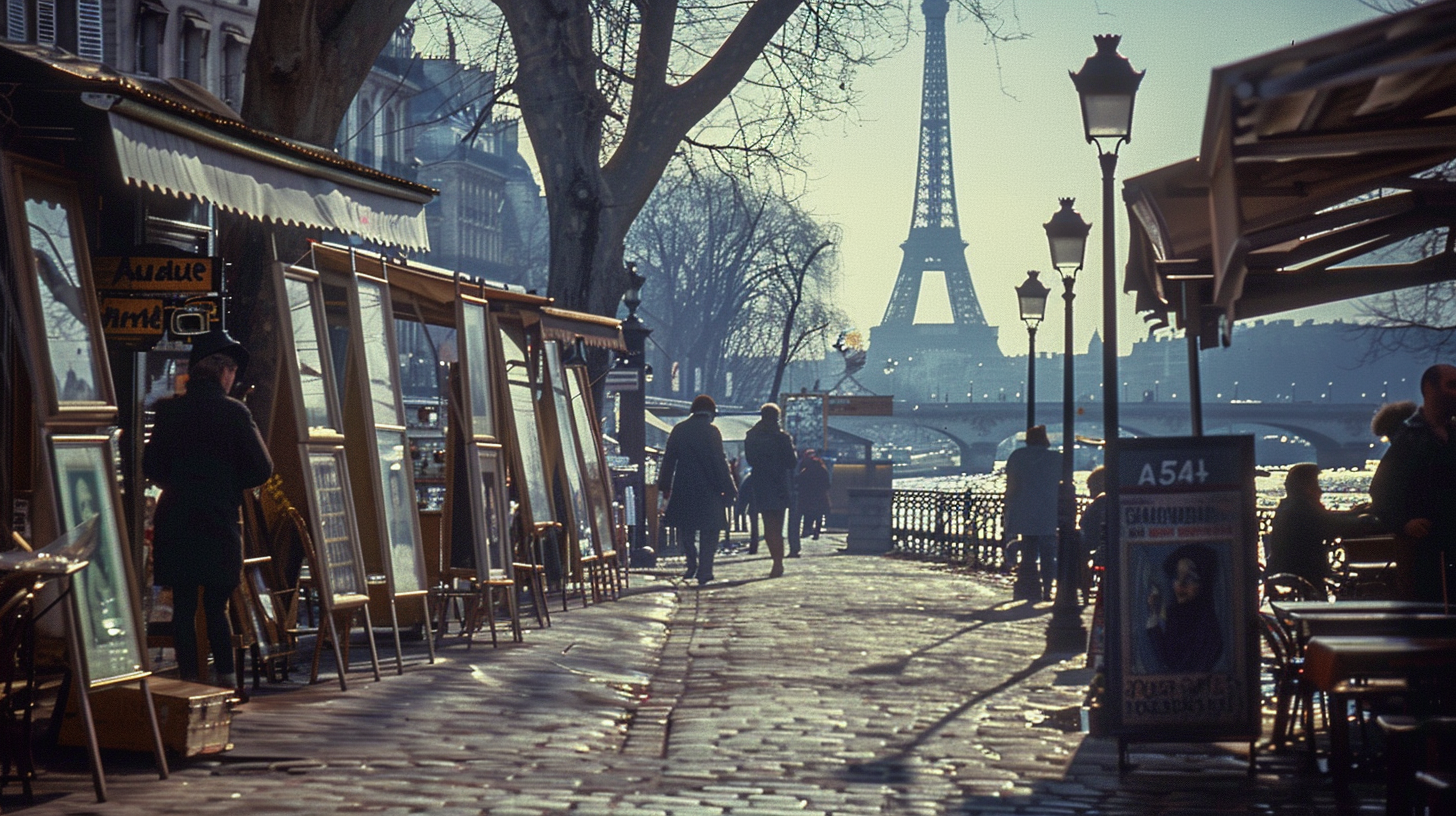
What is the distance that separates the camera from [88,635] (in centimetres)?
703

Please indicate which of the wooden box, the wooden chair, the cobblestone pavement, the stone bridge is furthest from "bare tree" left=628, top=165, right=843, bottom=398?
the wooden box

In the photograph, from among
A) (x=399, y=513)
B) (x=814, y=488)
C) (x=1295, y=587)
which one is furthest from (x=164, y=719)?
(x=814, y=488)

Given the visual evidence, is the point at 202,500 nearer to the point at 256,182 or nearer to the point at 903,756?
the point at 256,182

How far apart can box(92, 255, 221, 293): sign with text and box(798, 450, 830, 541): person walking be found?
2736cm

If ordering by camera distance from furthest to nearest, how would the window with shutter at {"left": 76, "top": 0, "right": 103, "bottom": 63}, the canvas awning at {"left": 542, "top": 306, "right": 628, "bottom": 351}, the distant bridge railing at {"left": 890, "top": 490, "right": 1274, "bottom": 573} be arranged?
1. the window with shutter at {"left": 76, "top": 0, "right": 103, "bottom": 63}
2. the distant bridge railing at {"left": 890, "top": 490, "right": 1274, "bottom": 573}
3. the canvas awning at {"left": 542, "top": 306, "right": 628, "bottom": 351}

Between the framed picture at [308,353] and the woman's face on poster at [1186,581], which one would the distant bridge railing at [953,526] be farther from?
the woman's face on poster at [1186,581]

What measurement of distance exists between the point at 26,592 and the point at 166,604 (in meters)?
3.00

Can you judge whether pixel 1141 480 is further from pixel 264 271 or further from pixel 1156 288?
pixel 264 271

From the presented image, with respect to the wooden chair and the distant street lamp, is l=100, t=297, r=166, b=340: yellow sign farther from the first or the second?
the distant street lamp

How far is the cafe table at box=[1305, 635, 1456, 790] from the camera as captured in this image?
20.8ft

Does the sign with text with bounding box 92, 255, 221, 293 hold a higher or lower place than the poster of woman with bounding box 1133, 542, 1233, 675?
higher

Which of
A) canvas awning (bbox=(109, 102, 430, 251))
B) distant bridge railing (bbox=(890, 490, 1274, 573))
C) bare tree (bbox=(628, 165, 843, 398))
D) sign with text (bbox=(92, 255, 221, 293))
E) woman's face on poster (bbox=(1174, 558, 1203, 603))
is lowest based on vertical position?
distant bridge railing (bbox=(890, 490, 1274, 573))

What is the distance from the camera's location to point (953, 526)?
27.5 metres

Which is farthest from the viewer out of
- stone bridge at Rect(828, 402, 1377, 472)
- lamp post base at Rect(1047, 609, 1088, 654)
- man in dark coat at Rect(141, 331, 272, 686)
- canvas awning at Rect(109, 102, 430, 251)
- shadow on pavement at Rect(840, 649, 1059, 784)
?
stone bridge at Rect(828, 402, 1377, 472)
